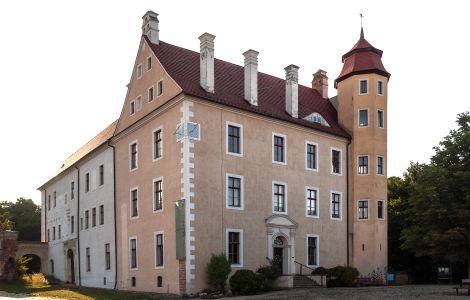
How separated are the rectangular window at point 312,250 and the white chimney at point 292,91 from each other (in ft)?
23.8

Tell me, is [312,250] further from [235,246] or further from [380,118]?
[380,118]

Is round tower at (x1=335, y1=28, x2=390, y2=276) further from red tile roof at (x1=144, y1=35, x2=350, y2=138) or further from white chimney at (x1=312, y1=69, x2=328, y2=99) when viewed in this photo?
white chimney at (x1=312, y1=69, x2=328, y2=99)

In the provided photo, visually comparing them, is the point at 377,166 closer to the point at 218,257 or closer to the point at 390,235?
the point at 390,235

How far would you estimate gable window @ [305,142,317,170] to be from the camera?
33.7 m

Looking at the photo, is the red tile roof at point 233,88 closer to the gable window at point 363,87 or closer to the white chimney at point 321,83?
the gable window at point 363,87

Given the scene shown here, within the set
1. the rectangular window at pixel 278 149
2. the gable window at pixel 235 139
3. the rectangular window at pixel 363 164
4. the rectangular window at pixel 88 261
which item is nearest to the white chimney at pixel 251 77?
the gable window at pixel 235 139

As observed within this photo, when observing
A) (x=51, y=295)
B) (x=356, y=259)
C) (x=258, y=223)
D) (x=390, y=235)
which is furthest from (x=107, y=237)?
(x=390, y=235)

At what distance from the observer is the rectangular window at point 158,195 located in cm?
2958

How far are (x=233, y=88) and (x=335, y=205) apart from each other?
9.92 meters

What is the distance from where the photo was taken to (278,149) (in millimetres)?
32094

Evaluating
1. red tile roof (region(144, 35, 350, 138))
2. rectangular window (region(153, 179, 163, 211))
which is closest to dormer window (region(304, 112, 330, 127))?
red tile roof (region(144, 35, 350, 138))

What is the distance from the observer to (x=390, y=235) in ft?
138

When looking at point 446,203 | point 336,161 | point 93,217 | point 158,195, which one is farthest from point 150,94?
point 446,203

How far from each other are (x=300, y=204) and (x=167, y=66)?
1084 centimetres
